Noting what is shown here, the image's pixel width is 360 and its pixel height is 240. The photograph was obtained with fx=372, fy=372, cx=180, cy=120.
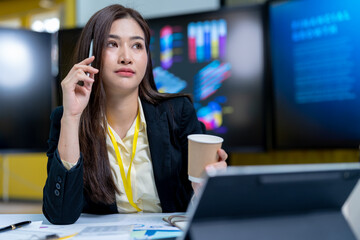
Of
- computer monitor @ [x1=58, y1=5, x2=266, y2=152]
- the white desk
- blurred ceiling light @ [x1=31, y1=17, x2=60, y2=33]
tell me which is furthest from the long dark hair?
blurred ceiling light @ [x1=31, y1=17, x2=60, y2=33]

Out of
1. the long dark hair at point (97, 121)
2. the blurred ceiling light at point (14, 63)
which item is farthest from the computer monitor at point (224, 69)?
the blurred ceiling light at point (14, 63)

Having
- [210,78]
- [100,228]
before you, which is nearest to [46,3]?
[210,78]

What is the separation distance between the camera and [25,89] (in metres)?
2.69

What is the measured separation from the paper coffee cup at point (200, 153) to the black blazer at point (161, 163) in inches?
14.4

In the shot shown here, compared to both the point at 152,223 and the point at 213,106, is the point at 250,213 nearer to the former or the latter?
the point at 152,223

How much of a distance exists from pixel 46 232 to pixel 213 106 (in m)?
1.53

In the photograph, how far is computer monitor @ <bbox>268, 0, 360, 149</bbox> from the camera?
1811 millimetres

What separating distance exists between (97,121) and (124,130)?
0.11 meters

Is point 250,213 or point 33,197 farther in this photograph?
point 33,197

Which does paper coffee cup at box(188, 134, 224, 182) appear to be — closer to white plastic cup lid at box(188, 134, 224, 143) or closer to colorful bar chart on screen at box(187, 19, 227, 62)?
white plastic cup lid at box(188, 134, 224, 143)

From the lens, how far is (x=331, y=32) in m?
1.86

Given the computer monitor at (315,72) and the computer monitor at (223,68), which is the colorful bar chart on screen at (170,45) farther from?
the computer monitor at (315,72)

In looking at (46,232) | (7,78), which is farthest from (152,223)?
(7,78)

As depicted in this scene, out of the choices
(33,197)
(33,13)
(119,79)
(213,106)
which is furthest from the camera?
(33,13)
